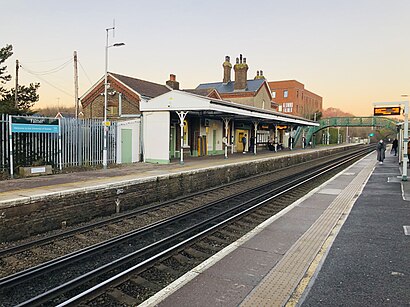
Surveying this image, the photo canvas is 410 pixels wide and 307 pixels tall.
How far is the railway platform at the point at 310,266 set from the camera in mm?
4211

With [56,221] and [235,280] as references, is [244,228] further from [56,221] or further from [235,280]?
[56,221]

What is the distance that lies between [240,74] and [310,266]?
114 feet

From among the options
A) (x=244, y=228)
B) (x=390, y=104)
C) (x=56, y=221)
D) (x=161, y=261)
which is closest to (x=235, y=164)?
(x=390, y=104)

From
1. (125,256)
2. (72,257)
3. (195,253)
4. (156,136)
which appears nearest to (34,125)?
(156,136)

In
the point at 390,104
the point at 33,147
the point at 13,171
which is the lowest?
the point at 13,171

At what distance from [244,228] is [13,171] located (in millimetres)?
8881

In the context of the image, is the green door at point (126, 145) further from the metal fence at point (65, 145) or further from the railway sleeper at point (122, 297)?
the railway sleeper at point (122, 297)

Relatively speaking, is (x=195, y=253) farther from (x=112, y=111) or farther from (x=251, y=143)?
(x=251, y=143)

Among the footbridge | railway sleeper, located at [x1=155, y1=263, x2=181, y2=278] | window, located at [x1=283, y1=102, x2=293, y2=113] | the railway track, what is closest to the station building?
the railway track

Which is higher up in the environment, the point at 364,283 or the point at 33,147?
the point at 33,147

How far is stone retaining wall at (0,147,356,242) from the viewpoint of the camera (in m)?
7.46

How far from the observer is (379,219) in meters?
8.30

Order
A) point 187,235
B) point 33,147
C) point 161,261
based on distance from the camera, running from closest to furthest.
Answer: point 161,261
point 187,235
point 33,147

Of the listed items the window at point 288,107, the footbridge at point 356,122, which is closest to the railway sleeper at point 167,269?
the footbridge at point 356,122
